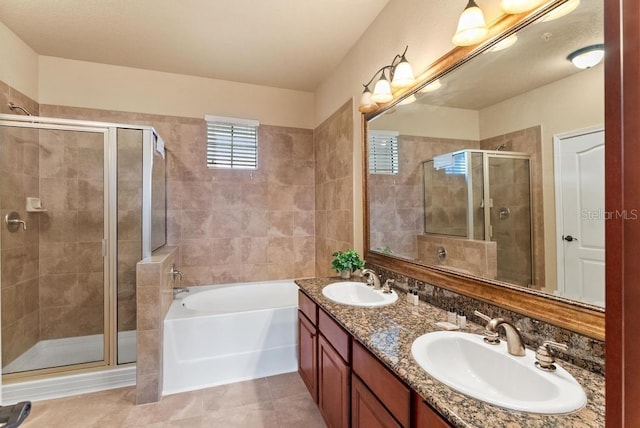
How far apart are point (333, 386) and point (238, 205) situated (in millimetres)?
2253

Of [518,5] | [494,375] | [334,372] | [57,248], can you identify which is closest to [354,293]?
[334,372]

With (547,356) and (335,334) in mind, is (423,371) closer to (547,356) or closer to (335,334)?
(547,356)

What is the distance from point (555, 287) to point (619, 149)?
3.03 ft

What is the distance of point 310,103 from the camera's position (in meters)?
3.63

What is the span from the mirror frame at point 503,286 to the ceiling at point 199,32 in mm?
887

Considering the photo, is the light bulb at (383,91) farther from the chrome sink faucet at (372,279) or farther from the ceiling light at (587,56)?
the chrome sink faucet at (372,279)

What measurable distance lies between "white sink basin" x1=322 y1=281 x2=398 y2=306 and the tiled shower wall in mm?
1477

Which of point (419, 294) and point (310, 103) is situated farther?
point (310, 103)

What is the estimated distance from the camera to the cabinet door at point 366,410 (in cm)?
110

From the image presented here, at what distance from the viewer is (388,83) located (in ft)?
6.57

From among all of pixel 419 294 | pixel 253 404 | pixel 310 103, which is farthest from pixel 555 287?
pixel 310 103

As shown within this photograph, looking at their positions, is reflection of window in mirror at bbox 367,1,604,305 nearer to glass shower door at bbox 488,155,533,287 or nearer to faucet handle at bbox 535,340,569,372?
glass shower door at bbox 488,155,533,287

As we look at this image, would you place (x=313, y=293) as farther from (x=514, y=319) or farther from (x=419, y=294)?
(x=514, y=319)

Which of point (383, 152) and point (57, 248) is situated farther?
point (57, 248)
